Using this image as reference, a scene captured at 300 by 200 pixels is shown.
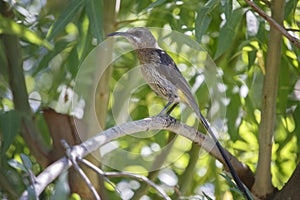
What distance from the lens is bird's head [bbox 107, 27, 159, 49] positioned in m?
2.72

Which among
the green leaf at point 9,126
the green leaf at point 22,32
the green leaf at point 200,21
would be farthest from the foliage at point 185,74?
the green leaf at point 22,32

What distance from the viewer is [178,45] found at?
294 cm

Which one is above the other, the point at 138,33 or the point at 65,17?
the point at 65,17

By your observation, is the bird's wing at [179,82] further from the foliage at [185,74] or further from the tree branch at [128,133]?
the tree branch at [128,133]

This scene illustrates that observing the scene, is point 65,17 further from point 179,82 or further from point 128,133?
point 128,133

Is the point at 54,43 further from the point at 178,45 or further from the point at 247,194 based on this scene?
the point at 247,194

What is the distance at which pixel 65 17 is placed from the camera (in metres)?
2.56

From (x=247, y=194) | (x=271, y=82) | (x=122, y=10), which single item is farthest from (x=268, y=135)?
(x=122, y=10)

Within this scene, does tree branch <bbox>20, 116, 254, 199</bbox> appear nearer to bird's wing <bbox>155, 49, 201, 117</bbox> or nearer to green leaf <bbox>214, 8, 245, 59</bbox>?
bird's wing <bbox>155, 49, 201, 117</bbox>

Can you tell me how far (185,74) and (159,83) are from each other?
0.41 meters

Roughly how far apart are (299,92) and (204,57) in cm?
44

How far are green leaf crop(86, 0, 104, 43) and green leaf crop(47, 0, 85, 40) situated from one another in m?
0.04

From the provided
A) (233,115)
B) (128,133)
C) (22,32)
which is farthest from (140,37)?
(128,133)

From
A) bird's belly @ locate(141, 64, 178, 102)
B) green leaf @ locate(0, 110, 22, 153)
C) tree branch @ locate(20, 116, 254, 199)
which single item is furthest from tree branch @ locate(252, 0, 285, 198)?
green leaf @ locate(0, 110, 22, 153)
